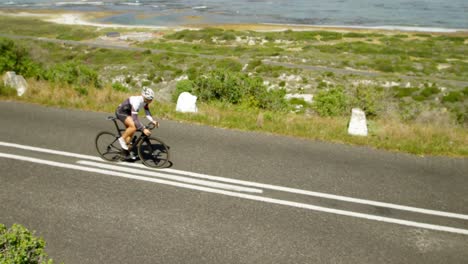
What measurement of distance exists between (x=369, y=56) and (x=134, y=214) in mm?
62430

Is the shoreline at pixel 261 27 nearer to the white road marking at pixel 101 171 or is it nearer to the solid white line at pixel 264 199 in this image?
the white road marking at pixel 101 171

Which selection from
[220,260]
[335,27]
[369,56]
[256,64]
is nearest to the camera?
[220,260]

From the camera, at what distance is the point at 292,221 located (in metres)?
6.43

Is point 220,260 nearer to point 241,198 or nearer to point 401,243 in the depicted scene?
point 241,198

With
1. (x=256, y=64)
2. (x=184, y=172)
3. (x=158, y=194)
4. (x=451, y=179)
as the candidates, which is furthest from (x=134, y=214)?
(x=256, y=64)

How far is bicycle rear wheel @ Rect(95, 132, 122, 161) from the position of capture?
8516mm

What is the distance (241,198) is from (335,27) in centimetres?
9356

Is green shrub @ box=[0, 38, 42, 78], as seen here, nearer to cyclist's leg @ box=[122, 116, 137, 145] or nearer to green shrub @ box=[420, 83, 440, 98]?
cyclist's leg @ box=[122, 116, 137, 145]

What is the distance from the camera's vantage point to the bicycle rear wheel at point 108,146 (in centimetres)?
852

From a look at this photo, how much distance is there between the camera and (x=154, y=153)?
841 cm

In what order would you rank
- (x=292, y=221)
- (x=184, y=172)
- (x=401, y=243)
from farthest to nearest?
(x=184, y=172)
(x=292, y=221)
(x=401, y=243)

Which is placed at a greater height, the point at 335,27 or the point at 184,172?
the point at 335,27

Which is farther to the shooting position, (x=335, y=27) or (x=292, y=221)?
(x=335, y=27)

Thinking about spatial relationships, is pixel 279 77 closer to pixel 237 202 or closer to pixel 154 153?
pixel 154 153
